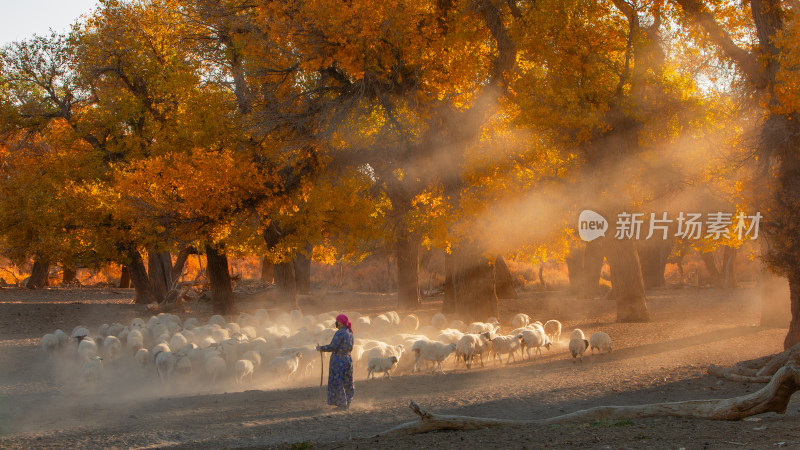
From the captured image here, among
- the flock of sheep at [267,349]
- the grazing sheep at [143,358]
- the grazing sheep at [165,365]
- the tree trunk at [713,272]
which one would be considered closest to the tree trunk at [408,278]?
the flock of sheep at [267,349]

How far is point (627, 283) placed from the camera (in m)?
22.8

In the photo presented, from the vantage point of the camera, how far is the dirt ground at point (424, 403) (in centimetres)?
818

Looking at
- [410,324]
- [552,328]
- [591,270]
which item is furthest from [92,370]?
[591,270]

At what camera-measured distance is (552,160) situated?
746 inches

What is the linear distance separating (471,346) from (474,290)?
6593 millimetres

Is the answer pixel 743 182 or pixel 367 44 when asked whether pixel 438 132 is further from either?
pixel 743 182

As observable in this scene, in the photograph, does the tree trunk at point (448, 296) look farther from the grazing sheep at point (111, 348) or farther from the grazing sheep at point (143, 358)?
the grazing sheep at point (143, 358)

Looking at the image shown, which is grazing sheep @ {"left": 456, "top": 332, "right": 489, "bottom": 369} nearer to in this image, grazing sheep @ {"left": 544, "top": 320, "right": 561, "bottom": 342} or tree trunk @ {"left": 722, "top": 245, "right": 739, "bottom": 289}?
grazing sheep @ {"left": 544, "top": 320, "right": 561, "bottom": 342}

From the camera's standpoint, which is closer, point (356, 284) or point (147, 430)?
point (147, 430)

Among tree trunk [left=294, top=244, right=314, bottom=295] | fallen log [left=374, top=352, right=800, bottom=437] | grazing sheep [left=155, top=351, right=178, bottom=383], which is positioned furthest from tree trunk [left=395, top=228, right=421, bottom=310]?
fallen log [left=374, top=352, right=800, bottom=437]

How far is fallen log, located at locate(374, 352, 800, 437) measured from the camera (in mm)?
8453

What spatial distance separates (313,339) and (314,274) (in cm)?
5766

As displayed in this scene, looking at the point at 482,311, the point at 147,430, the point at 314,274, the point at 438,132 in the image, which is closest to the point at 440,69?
the point at 438,132

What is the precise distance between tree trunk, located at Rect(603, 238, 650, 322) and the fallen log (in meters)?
13.8
